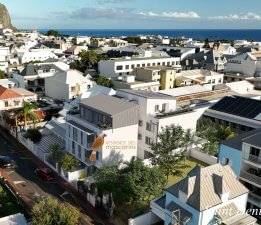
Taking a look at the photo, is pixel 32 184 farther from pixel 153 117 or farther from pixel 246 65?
pixel 246 65

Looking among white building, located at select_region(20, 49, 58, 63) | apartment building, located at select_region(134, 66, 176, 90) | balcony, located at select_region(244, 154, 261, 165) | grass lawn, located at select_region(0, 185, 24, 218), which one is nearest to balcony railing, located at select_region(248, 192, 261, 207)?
balcony, located at select_region(244, 154, 261, 165)

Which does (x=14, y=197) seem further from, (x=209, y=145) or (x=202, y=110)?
(x=202, y=110)

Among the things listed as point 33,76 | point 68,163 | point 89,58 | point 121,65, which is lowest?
point 68,163

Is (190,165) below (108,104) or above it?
below

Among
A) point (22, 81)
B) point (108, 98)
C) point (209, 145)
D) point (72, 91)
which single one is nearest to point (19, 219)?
point (108, 98)

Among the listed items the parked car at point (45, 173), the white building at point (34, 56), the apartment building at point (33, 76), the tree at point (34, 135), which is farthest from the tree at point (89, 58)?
the parked car at point (45, 173)

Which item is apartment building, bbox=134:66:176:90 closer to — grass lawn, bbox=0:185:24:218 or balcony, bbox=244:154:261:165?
balcony, bbox=244:154:261:165

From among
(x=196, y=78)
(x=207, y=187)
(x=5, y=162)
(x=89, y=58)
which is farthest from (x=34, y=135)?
(x=89, y=58)
